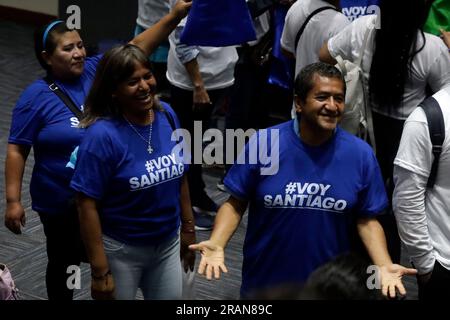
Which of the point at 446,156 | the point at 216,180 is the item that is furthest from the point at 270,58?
the point at 446,156

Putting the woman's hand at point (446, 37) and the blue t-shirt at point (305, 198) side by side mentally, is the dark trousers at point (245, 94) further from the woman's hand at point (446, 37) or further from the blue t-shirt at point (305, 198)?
the blue t-shirt at point (305, 198)

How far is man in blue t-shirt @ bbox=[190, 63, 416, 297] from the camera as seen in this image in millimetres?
2803

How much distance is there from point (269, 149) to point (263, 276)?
1.41 feet

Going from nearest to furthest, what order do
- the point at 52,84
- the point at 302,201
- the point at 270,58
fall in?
the point at 302,201, the point at 52,84, the point at 270,58

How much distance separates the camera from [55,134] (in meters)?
3.35

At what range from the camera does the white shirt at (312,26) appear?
392 centimetres

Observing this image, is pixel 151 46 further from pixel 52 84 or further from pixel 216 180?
pixel 216 180

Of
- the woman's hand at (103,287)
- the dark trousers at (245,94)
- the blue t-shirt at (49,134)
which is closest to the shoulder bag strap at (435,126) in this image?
the woman's hand at (103,287)

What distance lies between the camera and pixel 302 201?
279cm

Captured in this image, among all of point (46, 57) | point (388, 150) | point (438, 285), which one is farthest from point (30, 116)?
point (438, 285)

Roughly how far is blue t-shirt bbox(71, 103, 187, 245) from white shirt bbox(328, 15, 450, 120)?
35.9 inches

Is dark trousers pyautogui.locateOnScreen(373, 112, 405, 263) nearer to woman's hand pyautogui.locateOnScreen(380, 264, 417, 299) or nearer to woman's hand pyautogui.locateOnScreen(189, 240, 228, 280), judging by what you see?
woman's hand pyautogui.locateOnScreen(380, 264, 417, 299)

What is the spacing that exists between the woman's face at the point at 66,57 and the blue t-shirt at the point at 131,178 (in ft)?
1.59

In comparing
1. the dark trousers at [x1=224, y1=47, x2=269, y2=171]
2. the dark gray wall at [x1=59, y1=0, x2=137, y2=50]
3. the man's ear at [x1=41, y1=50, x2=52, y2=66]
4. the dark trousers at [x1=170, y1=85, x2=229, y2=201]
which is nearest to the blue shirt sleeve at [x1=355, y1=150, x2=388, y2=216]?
the man's ear at [x1=41, y1=50, x2=52, y2=66]
